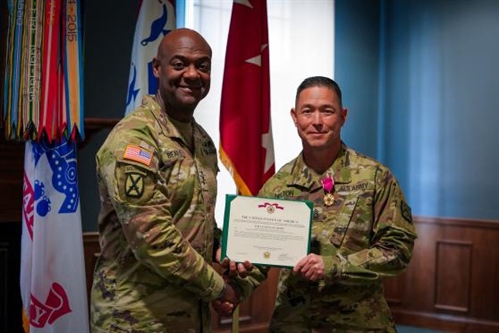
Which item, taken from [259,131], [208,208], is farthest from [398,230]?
[259,131]

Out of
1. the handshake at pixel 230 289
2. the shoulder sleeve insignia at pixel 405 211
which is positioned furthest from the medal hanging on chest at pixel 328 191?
the handshake at pixel 230 289

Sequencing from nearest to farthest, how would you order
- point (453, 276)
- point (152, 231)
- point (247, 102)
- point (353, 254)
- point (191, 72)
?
point (152, 231), point (191, 72), point (353, 254), point (247, 102), point (453, 276)

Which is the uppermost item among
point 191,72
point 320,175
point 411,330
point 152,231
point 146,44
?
A: point 146,44

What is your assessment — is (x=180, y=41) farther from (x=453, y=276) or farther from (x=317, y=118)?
(x=453, y=276)

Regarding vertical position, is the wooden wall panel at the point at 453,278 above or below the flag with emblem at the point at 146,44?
below

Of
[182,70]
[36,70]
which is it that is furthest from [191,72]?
[36,70]

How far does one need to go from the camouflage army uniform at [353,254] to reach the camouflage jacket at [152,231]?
318 millimetres

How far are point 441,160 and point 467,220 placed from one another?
0.46 meters

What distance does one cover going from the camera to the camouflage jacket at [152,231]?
1.63m

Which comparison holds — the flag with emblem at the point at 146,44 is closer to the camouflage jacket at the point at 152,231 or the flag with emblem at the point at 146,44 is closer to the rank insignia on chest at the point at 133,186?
the camouflage jacket at the point at 152,231

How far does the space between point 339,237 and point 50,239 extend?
1.35m

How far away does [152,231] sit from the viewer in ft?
5.30

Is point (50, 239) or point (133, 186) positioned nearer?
point (133, 186)

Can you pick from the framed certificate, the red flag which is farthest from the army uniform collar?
the red flag
